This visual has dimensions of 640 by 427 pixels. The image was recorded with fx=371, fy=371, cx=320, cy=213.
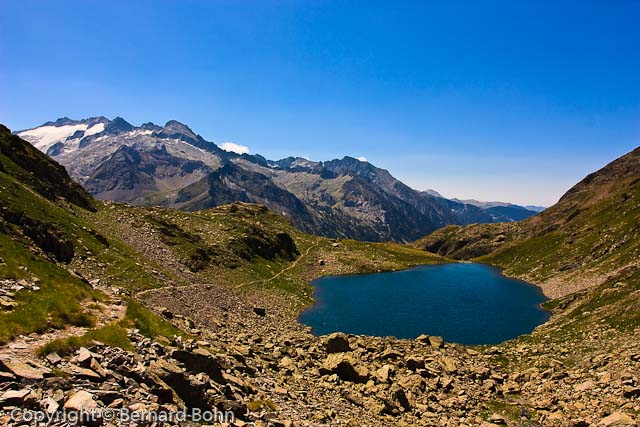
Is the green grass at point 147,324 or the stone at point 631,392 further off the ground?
the green grass at point 147,324

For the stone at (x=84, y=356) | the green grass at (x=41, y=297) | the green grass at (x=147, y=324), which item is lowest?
the green grass at (x=147, y=324)

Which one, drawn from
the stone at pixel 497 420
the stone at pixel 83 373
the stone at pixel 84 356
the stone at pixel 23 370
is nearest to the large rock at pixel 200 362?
the stone at pixel 84 356

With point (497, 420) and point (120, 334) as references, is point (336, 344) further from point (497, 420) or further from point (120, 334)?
point (120, 334)

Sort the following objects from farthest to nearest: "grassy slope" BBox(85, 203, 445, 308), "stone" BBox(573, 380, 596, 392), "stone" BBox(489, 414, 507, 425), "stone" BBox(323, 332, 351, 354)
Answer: "grassy slope" BBox(85, 203, 445, 308) < "stone" BBox(323, 332, 351, 354) < "stone" BBox(573, 380, 596, 392) < "stone" BBox(489, 414, 507, 425)

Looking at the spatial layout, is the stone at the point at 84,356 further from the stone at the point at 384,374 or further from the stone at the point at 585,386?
the stone at the point at 585,386

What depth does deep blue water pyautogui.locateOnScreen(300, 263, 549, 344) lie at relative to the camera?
77688 mm

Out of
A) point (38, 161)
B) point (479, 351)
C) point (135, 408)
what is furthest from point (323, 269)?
point (135, 408)

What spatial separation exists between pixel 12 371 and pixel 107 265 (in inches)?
2125

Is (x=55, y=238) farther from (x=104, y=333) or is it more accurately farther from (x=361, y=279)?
(x=361, y=279)

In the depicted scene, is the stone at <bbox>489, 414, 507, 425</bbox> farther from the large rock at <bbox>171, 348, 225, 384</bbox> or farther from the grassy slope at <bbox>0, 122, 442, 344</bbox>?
the grassy slope at <bbox>0, 122, 442, 344</bbox>

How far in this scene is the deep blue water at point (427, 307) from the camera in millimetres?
77688

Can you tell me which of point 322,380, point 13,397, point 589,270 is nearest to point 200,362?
point 13,397

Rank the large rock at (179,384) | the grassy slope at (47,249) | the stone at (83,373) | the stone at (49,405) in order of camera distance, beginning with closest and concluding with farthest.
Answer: the stone at (49,405), the stone at (83,373), the large rock at (179,384), the grassy slope at (47,249)

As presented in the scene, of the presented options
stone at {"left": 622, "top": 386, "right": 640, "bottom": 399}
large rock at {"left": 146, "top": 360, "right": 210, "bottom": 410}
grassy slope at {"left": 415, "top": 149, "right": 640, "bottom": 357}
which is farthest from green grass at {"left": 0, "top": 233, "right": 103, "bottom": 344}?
grassy slope at {"left": 415, "top": 149, "right": 640, "bottom": 357}
